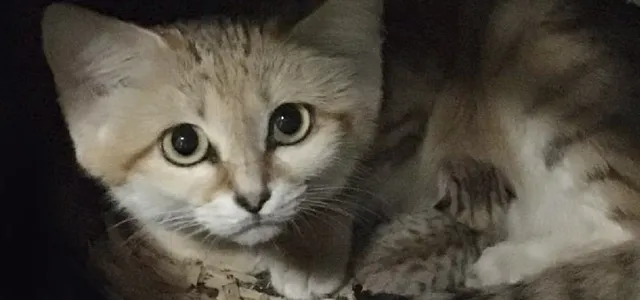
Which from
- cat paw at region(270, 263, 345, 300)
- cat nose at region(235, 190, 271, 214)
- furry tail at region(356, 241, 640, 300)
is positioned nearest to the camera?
cat nose at region(235, 190, 271, 214)

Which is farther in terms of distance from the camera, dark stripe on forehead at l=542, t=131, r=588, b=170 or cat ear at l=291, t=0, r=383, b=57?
dark stripe on forehead at l=542, t=131, r=588, b=170

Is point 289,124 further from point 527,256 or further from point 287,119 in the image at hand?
point 527,256

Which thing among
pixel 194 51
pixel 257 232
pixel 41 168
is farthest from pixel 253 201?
pixel 41 168

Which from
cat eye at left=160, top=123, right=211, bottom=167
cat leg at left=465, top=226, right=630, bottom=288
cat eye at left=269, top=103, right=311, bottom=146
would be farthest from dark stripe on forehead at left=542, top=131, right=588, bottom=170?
cat eye at left=160, top=123, right=211, bottom=167

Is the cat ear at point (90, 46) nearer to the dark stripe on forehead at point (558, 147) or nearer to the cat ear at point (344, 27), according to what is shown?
the cat ear at point (344, 27)

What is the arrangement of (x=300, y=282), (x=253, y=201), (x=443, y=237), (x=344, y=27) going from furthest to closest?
1. (x=443, y=237)
2. (x=300, y=282)
3. (x=344, y=27)
4. (x=253, y=201)

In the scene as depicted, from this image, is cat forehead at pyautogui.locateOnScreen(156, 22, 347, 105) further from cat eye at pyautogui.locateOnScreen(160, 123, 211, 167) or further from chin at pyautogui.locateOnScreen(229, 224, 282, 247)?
chin at pyautogui.locateOnScreen(229, 224, 282, 247)

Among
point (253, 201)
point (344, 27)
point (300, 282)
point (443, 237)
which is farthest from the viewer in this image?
point (443, 237)
